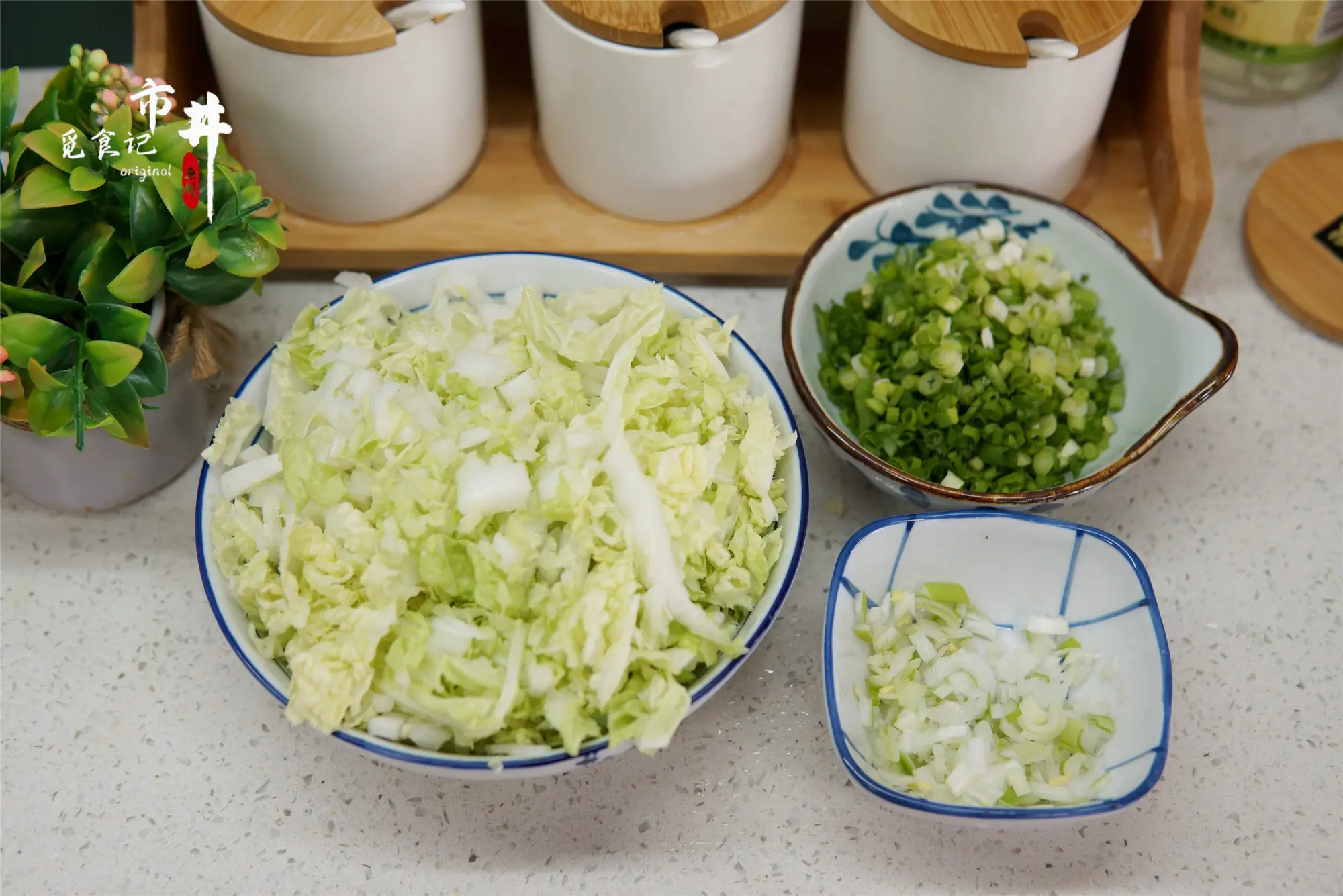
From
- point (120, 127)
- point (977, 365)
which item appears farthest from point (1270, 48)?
point (120, 127)

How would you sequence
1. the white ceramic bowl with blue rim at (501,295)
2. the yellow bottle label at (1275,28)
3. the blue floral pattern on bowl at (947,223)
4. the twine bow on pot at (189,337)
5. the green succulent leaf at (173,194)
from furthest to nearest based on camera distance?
the yellow bottle label at (1275,28) → the blue floral pattern on bowl at (947,223) → the twine bow on pot at (189,337) → the green succulent leaf at (173,194) → the white ceramic bowl with blue rim at (501,295)

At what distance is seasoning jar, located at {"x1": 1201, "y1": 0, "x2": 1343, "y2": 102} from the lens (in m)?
1.37

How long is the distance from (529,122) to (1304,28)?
3.14 ft

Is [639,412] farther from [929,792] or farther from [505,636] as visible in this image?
[929,792]

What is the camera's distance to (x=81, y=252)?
3.37 ft

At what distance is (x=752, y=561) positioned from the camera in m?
0.96

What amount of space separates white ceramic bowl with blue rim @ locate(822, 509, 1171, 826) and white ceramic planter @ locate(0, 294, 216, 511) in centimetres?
68

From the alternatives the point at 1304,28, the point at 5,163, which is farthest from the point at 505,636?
the point at 1304,28

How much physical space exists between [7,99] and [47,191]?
5.3 inches

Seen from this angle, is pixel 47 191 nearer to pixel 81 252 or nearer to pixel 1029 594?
pixel 81 252

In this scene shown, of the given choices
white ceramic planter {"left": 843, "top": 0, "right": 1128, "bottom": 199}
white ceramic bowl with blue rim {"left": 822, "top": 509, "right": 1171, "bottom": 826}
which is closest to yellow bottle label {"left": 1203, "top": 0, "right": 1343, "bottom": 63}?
white ceramic planter {"left": 843, "top": 0, "right": 1128, "bottom": 199}

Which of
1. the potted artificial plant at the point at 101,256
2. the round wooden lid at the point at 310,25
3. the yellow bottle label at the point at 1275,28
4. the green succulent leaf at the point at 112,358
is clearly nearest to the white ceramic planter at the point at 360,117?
the round wooden lid at the point at 310,25

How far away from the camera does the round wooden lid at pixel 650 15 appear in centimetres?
113

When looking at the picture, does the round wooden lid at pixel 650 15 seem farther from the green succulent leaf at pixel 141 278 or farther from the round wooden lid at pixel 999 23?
the green succulent leaf at pixel 141 278
